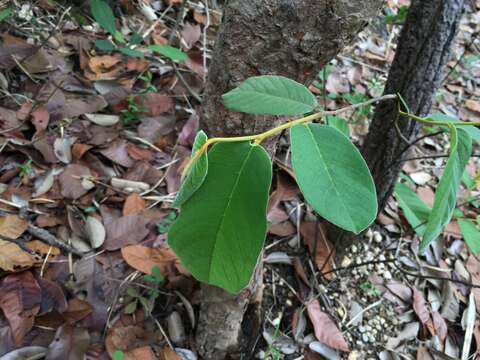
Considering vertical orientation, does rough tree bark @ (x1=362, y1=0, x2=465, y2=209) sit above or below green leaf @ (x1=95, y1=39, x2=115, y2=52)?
above

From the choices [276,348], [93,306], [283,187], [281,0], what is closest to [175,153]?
[283,187]

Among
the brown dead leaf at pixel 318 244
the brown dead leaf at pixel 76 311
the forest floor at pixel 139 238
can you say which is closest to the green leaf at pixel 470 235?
the forest floor at pixel 139 238

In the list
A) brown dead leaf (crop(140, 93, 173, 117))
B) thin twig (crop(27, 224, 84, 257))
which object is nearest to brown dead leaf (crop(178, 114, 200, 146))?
brown dead leaf (crop(140, 93, 173, 117))

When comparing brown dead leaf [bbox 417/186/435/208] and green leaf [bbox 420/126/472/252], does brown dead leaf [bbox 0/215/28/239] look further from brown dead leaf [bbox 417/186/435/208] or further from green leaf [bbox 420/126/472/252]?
brown dead leaf [bbox 417/186/435/208]

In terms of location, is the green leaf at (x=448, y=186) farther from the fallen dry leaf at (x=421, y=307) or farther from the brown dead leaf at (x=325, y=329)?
the fallen dry leaf at (x=421, y=307)

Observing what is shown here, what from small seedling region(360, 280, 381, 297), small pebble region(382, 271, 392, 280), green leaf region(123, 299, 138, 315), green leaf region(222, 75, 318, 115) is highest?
green leaf region(222, 75, 318, 115)

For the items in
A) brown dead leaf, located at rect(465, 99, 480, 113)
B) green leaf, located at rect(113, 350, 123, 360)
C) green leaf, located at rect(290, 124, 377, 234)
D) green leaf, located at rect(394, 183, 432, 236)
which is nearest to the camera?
green leaf, located at rect(290, 124, 377, 234)

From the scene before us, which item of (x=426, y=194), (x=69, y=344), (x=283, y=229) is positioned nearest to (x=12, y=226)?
(x=69, y=344)
